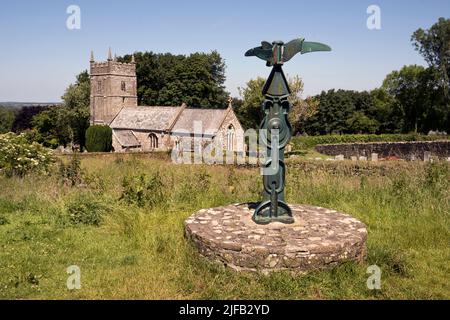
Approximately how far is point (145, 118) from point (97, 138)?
5620 millimetres

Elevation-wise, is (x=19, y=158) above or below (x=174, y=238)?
above

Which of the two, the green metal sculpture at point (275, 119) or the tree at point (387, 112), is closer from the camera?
the green metal sculpture at point (275, 119)

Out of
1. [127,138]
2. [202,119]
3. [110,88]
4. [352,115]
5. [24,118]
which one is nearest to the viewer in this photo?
[202,119]

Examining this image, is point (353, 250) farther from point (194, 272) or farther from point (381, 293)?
point (194, 272)

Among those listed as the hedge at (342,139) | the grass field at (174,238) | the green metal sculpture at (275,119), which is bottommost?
the grass field at (174,238)

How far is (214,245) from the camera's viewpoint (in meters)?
6.41

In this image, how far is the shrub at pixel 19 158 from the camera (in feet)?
44.7

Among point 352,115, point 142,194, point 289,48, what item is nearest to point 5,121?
point 352,115

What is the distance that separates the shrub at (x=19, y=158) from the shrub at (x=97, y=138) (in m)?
28.9

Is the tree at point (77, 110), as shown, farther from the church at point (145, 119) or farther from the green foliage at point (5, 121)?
the green foliage at point (5, 121)

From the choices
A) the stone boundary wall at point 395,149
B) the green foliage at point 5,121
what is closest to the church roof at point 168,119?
the stone boundary wall at point 395,149

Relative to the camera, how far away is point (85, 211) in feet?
30.2

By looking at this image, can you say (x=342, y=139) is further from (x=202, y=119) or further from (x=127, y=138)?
(x=127, y=138)
